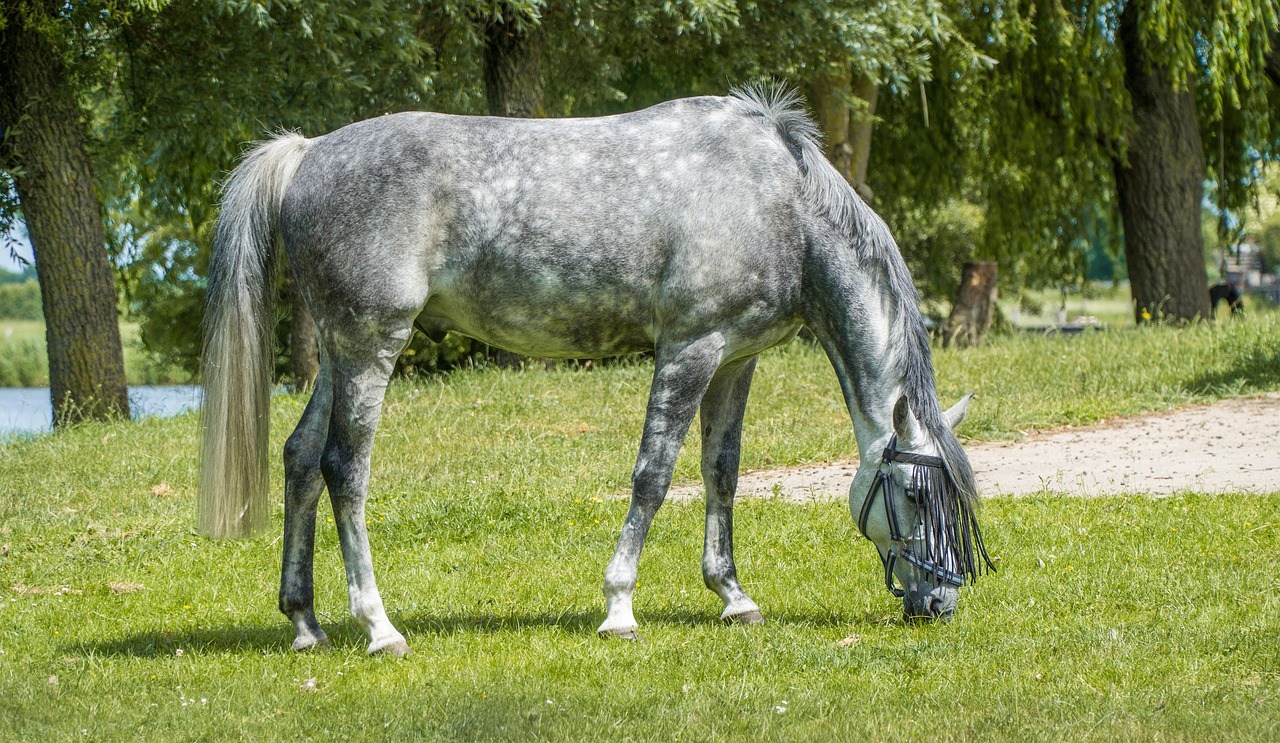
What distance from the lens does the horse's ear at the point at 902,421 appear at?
4973 mm

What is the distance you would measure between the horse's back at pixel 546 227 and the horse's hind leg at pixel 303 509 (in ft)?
1.64

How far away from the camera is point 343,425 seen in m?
4.85

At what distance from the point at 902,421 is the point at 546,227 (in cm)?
159

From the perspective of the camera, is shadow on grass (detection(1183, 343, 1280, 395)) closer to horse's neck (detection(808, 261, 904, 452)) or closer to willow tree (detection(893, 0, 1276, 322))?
willow tree (detection(893, 0, 1276, 322))

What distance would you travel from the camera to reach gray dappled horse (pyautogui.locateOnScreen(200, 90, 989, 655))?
16.0 feet

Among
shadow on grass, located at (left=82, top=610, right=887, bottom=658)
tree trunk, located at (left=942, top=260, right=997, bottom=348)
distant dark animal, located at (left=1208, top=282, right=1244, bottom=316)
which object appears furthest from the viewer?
distant dark animal, located at (left=1208, top=282, right=1244, bottom=316)

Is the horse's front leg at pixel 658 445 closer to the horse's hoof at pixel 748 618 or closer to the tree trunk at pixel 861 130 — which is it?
the horse's hoof at pixel 748 618

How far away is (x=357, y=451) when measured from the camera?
15.9 feet

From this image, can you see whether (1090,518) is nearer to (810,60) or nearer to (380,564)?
(380,564)

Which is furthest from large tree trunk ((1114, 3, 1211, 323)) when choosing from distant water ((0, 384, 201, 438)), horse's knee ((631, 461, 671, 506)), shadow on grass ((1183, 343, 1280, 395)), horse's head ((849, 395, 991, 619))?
horse's knee ((631, 461, 671, 506))

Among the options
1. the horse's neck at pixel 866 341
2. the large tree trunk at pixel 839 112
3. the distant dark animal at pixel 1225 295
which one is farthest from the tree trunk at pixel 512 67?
the distant dark animal at pixel 1225 295

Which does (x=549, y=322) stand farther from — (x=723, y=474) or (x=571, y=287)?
(x=723, y=474)

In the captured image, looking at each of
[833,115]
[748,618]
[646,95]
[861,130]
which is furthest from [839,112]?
[748,618]

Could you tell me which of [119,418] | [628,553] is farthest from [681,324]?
[119,418]
